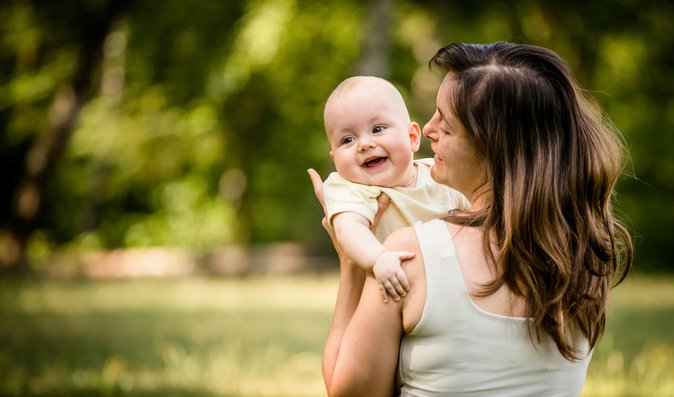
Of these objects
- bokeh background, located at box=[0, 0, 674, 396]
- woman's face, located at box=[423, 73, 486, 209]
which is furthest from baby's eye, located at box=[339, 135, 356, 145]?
bokeh background, located at box=[0, 0, 674, 396]

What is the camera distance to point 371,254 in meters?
2.16

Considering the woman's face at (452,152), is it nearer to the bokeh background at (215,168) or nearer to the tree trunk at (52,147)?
the bokeh background at (215,168)

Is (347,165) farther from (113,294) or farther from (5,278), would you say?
(5,278)

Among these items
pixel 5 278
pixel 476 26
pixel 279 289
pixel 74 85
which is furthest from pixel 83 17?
pixel 476 26

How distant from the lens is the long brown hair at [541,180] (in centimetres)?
199

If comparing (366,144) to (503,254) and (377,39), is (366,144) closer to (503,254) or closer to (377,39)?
(503,254)

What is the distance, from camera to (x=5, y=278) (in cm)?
1303

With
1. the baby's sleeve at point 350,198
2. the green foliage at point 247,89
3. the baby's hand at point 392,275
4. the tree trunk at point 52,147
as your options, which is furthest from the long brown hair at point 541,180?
the tree trunk at point 52,147

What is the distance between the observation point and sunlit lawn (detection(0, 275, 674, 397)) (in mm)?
5273

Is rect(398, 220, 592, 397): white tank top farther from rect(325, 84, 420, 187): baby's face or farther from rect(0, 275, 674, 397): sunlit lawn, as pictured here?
rect(0, 275, 674, 397): sunlit lawn

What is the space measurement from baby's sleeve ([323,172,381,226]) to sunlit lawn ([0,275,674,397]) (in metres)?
→ 2.80

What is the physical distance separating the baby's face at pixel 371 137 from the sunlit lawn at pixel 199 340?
8.83ft

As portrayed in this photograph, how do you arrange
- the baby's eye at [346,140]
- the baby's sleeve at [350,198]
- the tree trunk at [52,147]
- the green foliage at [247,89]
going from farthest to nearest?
the green foliage at [247,89]
the tree trunk at [52,147]
the baby's eye at [346,140]
the baby's sleeve at [350,198]

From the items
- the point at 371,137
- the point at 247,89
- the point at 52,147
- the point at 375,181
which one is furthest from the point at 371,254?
the point at 247,89
